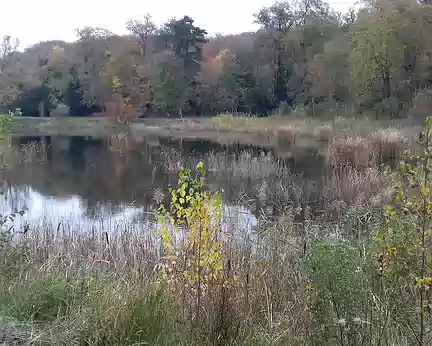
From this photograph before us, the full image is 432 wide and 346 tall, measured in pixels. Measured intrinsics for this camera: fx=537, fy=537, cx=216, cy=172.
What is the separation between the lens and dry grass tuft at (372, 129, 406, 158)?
53.0 ft

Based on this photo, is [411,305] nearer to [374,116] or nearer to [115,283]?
[115,283]

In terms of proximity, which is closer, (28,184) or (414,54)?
(28,184)

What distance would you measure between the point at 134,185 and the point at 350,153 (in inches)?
250

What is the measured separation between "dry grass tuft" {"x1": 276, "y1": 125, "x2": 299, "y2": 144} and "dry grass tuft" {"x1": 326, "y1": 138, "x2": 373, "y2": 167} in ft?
23.7

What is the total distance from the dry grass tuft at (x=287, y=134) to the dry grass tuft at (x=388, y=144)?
611cm

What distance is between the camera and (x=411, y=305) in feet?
12.6

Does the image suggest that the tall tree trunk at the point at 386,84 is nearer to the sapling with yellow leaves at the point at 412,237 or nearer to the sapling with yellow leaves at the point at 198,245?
the sapling with yellow leaves at the point at 198,245

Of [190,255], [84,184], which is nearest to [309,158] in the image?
[84,184]

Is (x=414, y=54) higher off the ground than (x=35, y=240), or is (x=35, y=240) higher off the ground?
(x=414, y=54)

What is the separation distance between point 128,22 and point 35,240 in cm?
5219

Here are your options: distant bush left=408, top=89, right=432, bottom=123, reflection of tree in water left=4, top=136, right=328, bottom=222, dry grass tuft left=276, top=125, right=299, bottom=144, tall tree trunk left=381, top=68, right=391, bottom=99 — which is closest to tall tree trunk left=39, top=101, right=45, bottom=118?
reflection of tree in water left=4, top=136, right=328, bottom=222

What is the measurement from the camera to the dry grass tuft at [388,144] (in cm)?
1614

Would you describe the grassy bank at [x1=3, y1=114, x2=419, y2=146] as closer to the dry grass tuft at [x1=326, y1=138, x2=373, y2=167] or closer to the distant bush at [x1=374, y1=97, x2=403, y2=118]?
the distant bush at [x1=374, y1=97, x2=403, y2=118]

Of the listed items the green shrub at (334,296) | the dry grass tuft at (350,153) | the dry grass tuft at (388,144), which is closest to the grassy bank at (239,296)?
the green shrub at (334,296)
